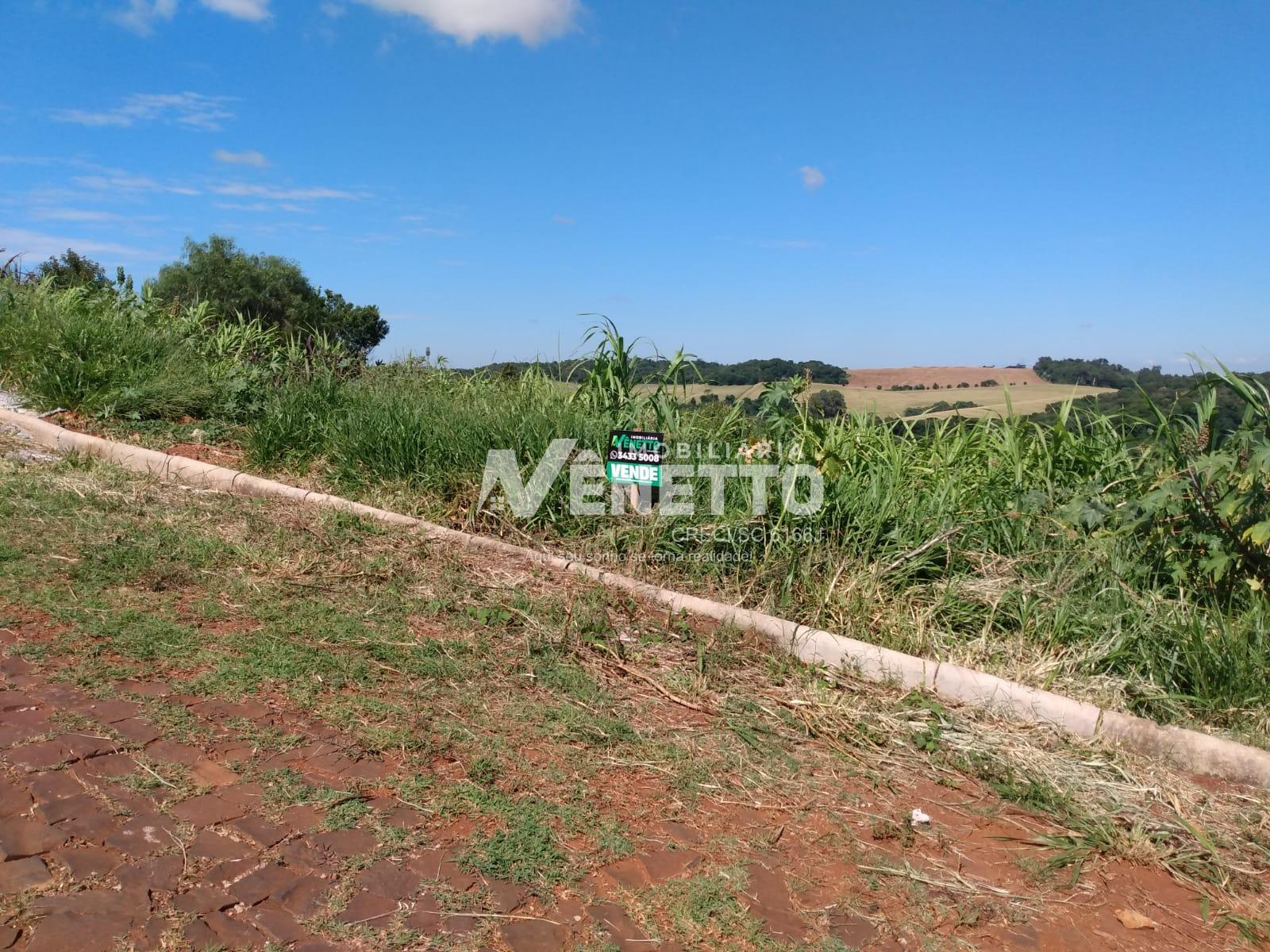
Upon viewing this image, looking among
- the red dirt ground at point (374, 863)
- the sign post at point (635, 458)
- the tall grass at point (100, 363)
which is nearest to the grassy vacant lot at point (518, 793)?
the red dirt ground at point (374, 863)

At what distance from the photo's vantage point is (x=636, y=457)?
16.7ft

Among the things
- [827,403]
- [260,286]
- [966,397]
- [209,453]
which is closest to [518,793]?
[827,403]

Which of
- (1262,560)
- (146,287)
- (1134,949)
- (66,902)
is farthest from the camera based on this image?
(146,287)

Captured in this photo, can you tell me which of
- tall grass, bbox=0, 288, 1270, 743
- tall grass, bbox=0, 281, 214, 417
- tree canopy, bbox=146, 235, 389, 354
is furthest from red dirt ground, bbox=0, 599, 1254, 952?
tree canopy, bbox=146, 235, 389, 354

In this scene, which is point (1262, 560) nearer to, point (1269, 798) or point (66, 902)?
point (1269, 798)

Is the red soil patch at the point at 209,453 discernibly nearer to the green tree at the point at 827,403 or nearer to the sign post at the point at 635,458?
the sign post at the point at 635,458

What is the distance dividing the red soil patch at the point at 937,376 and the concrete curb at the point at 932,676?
3.11 metres

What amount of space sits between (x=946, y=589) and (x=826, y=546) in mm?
640

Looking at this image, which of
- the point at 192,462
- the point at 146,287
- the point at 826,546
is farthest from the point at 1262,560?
the point at 146,287

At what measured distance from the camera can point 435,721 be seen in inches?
134

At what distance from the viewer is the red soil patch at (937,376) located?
7.38 m

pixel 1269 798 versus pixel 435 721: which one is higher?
pixel 435 721

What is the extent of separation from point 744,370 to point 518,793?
4271mm

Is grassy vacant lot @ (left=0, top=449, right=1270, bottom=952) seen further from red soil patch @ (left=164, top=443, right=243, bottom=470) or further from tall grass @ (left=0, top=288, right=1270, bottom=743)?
red soil patch @ (left=164, top=443, right=243, bottom=470)
